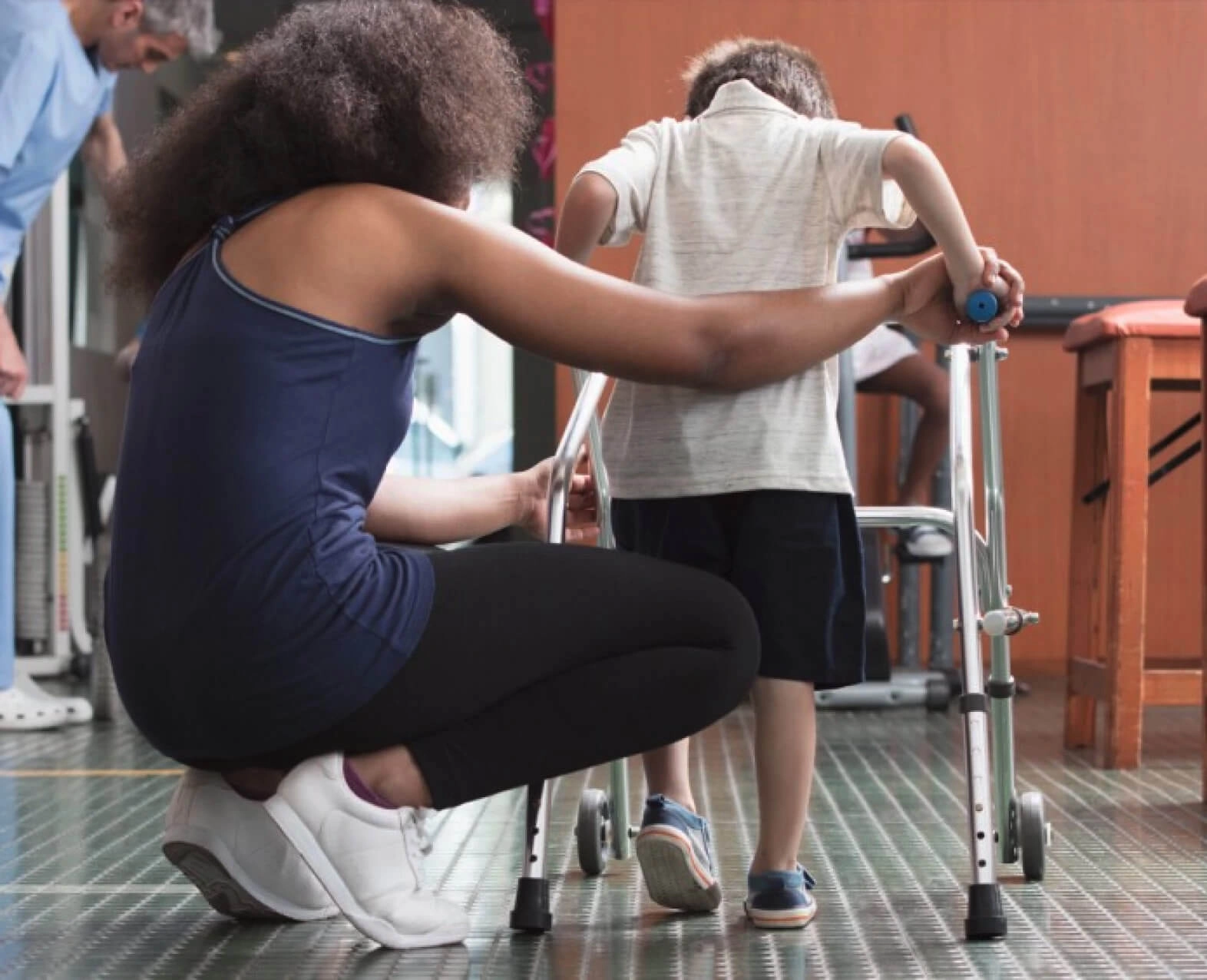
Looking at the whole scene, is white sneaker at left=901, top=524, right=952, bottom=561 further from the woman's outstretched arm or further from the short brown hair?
the woman's outstretched arm

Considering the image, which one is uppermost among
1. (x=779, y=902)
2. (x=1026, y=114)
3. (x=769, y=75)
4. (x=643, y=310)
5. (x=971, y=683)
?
(x=1026, y=114)

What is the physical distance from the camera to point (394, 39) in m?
1.57

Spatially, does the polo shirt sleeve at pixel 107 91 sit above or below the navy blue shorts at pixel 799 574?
above

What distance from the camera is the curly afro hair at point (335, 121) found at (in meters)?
1.54

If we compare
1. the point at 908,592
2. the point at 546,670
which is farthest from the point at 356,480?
the point at 908,592

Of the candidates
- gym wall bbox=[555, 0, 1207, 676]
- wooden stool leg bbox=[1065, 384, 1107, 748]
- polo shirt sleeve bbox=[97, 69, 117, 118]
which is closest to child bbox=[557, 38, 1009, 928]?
wooden stool leg bbox=[1065, 384, 1107, 748]

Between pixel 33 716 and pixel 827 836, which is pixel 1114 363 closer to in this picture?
pixel 827 836

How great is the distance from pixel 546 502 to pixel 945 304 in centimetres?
46

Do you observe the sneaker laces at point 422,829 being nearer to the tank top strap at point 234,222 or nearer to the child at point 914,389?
the tank top strap at point 234,222

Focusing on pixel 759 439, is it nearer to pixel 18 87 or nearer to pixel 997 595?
pixel 997 595

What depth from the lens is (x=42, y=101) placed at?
131 inches

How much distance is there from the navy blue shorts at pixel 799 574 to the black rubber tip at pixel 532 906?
33 cm

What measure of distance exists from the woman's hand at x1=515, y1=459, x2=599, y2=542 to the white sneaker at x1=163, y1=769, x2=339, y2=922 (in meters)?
0.41

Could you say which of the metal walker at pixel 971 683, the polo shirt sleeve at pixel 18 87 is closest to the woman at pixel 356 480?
the metal walker at pixel 971 683
